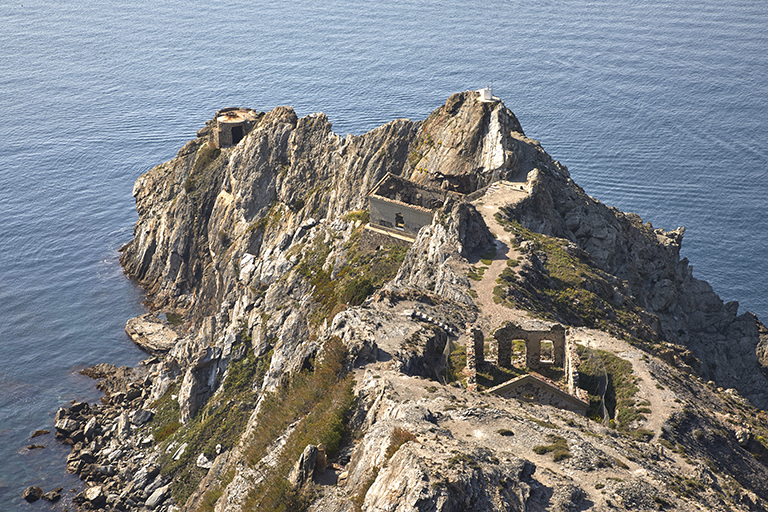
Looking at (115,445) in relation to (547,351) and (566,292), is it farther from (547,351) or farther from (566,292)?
(547,351)

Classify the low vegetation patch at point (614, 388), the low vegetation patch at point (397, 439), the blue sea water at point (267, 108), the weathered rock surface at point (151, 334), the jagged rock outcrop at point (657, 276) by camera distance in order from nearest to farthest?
the low vegetation patch at point (397, 439)
the low vegetation patch at point (614, 388)
the jagged rock outcrop at point (657, 276)
the blue sea water at point (267, 108)
the weathered rock surface at point (151, 334)

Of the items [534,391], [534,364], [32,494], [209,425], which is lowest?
[32,494]

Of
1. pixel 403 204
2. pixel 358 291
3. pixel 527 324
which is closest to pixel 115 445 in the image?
pixel 358 291

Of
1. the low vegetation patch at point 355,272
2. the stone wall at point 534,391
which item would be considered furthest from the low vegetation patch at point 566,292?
the stone wall at point 534,391

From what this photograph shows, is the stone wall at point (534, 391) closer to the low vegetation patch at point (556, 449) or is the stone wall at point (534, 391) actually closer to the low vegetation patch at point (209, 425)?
the low vegetation patch at point (556, 449)

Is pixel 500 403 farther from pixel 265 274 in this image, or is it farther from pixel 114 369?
pixel 114 369

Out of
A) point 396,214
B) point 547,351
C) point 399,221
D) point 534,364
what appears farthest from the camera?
point 399,221
